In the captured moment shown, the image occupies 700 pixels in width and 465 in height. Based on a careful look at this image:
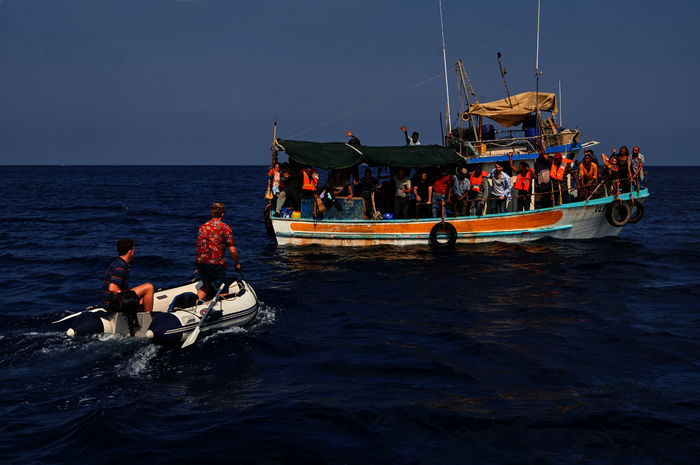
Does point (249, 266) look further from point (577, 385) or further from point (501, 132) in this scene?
point (577, 385)

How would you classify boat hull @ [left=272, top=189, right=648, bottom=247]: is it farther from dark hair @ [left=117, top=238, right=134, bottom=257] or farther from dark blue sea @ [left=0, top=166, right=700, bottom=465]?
dark hair @ [left=117, top=238, right=134, bottom=257]

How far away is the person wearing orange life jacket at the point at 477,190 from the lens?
18.6 metres

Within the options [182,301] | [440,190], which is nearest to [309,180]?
[440,190]

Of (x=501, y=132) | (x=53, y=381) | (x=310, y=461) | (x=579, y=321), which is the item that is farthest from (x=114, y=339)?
(x=501, y=132)

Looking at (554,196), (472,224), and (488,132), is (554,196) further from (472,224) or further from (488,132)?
(488,132)

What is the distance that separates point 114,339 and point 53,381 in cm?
126

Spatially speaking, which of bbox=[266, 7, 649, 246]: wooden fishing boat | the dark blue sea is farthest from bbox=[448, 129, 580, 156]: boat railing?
the dark blue sea

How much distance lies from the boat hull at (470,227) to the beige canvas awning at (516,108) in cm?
375

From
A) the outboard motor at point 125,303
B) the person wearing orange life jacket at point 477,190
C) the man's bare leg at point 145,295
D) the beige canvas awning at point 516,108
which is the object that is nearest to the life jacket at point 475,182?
the person wearing orange life jacket at point 477,190

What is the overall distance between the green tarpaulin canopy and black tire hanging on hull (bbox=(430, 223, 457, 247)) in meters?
2.05

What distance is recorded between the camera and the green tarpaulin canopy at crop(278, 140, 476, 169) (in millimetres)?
18438

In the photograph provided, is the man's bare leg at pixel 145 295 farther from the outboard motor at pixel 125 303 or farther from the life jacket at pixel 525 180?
the life jacket at pixel 525 180

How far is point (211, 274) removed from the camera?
10164mm

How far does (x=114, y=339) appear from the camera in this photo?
930cm
